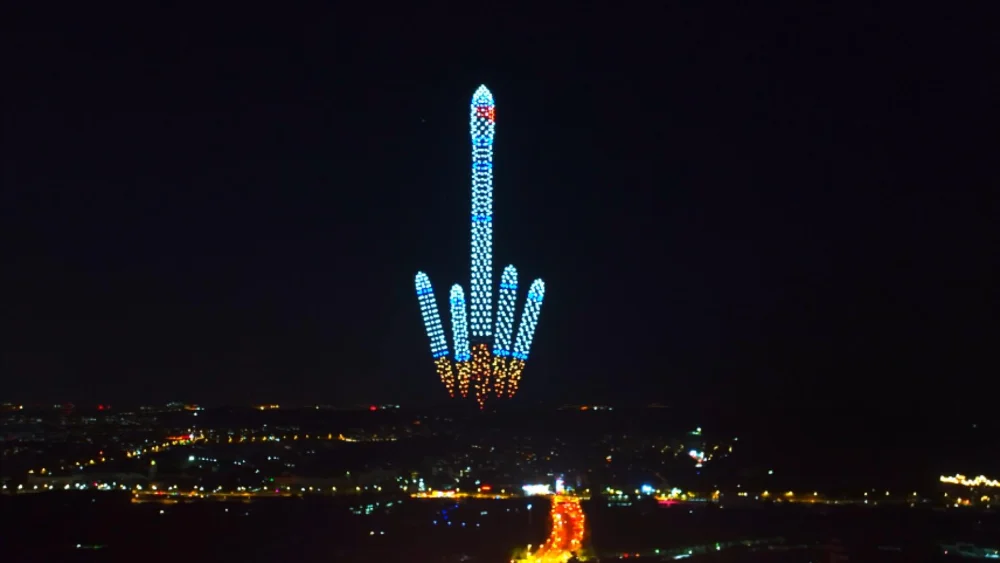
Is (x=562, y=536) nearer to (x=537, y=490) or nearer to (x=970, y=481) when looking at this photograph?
(x=537, y=490)

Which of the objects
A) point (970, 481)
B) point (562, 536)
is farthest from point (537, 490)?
point (970, 481)

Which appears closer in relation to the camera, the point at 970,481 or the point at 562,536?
the point at 562,536

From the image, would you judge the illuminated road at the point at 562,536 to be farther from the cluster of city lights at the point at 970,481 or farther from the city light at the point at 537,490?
the cluster of city lights at the point at 970,481

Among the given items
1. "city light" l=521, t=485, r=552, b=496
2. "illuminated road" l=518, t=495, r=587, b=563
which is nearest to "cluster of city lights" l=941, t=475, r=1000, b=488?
"city light" l=521, t=485, r=552, b=496

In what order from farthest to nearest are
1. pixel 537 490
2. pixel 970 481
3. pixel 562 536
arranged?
pixel 970 481 < pixel 537 490 < pixel 562 536

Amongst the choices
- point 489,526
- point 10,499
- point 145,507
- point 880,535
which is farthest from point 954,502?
point 10,499

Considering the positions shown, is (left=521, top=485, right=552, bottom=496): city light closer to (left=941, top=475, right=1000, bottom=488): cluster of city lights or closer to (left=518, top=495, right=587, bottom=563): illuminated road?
(left=518, top=495, right=587, bottom=563): illuminated road
